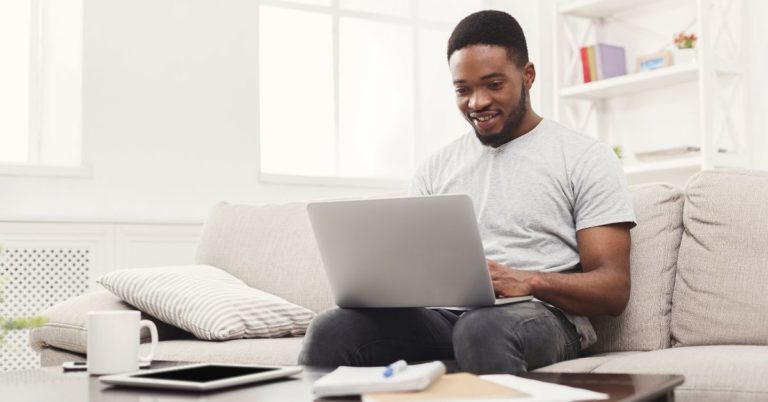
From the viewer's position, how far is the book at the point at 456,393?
977mm

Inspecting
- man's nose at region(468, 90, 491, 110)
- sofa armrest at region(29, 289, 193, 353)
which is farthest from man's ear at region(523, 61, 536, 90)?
sofa armrest at region(29, 289, 193, 353)

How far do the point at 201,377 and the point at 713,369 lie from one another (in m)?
0.82

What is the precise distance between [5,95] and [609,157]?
2.57 meters

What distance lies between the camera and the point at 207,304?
2.20 meters

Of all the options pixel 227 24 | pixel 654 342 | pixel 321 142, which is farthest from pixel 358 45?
pixel 654 342

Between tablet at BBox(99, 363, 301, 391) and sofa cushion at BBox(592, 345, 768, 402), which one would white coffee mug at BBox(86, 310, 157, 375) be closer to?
tablet at BBox(99, 363, 301, 391)

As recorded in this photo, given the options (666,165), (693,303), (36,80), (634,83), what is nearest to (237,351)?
(693,303)

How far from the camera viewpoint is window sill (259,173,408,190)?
3877mm

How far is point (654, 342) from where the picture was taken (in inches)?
71.6

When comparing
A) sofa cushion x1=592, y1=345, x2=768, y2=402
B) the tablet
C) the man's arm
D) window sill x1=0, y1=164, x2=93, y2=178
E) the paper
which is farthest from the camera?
window sill x1=0, y1=164, x2=93, y2=178

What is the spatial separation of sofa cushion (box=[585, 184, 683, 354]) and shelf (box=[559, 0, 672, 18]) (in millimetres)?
2574

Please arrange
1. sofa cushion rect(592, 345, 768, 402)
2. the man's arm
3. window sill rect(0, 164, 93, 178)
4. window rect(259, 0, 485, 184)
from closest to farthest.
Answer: sofa cushion rect(592, 345, 768, 402)
the man's arm
window sill rect(0, 164, 93, 178)
window rect(259, 0, 485, 184)

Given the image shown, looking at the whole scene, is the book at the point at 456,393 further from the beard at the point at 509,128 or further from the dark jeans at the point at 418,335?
the beard at the point at 509,128

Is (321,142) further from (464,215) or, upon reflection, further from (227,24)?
(464,215)
